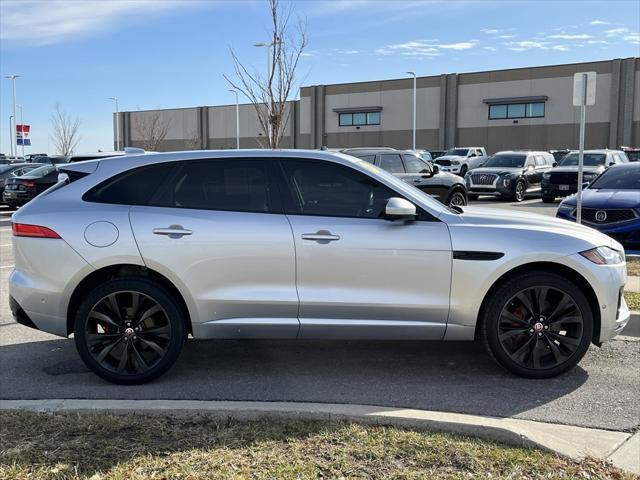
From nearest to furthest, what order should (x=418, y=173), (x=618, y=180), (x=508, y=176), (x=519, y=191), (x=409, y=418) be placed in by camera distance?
(x=409, y=418), (x=618, y=180), (x=418, y=173), (x=508, y=176), (x=519, y=191)

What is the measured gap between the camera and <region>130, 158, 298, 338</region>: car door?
4723 millimetres

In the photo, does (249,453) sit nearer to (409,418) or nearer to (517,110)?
(409,418)

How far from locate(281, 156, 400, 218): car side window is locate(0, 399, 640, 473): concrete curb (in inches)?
56.3

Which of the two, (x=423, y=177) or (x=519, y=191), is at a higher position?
(x=423, y=177)

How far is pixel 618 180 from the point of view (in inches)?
456

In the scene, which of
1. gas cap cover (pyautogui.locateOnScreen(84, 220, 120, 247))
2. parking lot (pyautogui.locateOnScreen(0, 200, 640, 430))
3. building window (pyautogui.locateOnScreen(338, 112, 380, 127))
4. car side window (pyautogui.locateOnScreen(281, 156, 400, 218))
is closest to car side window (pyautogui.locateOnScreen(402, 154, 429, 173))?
parking lot (pyautogui.locateOnScreen(0, 200, 640, 430))

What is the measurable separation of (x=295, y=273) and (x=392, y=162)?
12.1 meters

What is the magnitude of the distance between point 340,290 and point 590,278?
72.9 inches

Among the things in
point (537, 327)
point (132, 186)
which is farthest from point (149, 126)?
point (537, 327)

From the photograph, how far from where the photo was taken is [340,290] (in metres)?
4.76

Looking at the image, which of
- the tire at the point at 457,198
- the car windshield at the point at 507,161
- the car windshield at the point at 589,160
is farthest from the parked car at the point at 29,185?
the car windshield at the point at 589,160

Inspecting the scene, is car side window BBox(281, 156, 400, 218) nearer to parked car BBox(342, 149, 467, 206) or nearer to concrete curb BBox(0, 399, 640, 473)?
concrete curb BBox(0, 399, 640, 473)

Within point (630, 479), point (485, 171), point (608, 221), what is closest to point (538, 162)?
point (485, 171)

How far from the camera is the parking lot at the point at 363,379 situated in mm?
4461
